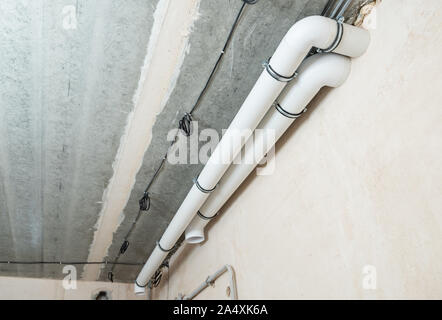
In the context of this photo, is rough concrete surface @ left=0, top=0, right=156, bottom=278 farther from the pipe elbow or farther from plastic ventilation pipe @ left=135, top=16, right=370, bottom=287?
the pipe elbow

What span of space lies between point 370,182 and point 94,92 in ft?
4.60

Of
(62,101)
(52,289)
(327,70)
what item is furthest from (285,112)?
(52,289)

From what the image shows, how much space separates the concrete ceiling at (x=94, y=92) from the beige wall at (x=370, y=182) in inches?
15.4

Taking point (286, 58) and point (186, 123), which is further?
point (186, 123)

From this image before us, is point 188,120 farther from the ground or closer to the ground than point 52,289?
farther from the ground

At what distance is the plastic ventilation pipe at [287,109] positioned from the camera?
157cm

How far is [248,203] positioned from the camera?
7.81ft

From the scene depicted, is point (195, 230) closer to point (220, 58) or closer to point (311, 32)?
point (220, 58)

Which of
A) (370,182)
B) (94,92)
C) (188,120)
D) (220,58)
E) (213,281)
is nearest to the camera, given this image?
(370,182)

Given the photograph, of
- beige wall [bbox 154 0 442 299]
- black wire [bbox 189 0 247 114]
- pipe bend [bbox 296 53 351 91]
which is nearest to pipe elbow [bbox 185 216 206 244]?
beige wall [bbox 154 0 442 299]

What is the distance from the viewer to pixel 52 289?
3990 mm

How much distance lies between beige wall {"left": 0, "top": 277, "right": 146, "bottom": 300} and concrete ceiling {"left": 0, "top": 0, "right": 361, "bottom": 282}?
133cm

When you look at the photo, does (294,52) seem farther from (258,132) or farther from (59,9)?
(59,9)
